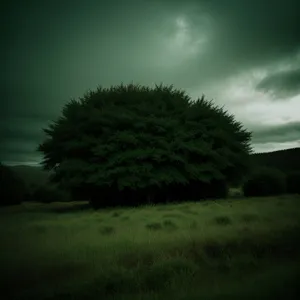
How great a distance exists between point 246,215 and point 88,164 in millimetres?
14399

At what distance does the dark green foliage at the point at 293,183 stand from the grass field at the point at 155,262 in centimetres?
2541

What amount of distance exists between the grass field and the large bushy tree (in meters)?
13.2

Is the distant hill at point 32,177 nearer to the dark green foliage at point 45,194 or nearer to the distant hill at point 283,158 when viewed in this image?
the dark green foliage at point 45,194

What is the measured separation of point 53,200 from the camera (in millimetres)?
44031

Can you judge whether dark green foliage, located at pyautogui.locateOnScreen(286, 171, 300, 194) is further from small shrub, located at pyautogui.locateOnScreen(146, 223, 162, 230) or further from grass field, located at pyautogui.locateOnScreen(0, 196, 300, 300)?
small shrub, located at pyautogui.locateOnScreen(146, 223, 162, 230)

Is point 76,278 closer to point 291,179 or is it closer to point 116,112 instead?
point 116,112

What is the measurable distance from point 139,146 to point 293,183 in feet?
60.8

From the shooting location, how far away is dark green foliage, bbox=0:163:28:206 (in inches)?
1314

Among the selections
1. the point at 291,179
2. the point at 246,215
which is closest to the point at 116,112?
the point at 246,215

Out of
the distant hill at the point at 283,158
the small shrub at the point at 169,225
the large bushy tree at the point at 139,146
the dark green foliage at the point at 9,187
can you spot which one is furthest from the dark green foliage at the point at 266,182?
the small shrub at the point at 169,225

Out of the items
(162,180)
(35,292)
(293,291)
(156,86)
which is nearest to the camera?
(293,291)

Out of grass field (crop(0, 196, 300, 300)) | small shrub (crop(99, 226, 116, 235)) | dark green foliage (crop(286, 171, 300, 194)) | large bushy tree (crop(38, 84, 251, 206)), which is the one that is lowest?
grass field (crop(0, 196, 300, 300))

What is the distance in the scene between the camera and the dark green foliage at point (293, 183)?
35.8 metres

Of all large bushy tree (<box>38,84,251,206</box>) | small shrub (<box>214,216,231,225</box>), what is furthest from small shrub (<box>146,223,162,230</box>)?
large bushy tree (<box>38,84,251,206</box>)
